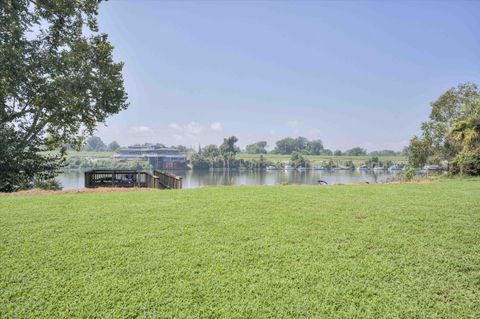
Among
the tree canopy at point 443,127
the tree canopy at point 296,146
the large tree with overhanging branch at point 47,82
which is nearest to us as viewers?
the large tree with overhanging branch at point 47,82

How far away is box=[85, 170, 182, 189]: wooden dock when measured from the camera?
12.5 m

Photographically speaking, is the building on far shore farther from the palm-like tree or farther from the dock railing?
the palm-like tree

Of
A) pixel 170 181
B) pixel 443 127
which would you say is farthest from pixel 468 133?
pixel 170 181

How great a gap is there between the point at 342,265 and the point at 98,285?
2.58m

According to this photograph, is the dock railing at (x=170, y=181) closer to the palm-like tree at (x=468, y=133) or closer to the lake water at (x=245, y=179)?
the lake water at (x=245, y=179)

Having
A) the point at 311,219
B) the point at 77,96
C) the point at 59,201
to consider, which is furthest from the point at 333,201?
the point at 77,96

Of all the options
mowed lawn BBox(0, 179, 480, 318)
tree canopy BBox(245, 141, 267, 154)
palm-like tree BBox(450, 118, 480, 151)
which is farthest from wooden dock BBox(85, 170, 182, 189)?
tree canopy BBox(245, 141, 267, 154)

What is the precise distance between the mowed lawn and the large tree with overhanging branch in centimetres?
623

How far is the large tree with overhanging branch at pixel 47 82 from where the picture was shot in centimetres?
1009

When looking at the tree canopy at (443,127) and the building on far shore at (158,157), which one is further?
the building on far shore at (158,157)

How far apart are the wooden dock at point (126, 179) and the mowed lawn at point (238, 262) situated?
21.8ft

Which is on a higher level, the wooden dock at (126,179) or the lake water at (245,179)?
the wooden dock at (126,179)

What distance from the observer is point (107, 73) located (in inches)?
483

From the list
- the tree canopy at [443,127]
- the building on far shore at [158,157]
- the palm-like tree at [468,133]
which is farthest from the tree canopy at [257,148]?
the palm-like tree at [468,133]
